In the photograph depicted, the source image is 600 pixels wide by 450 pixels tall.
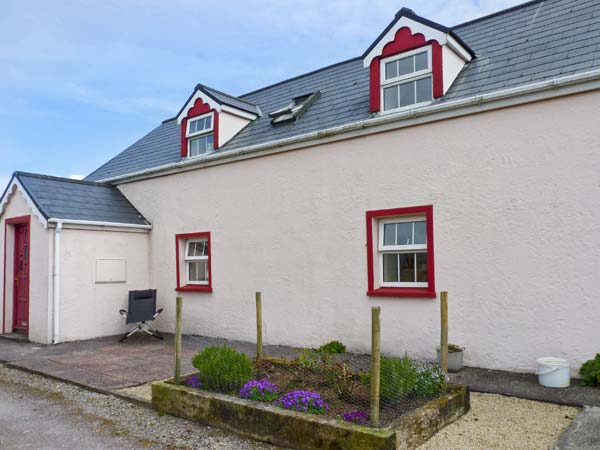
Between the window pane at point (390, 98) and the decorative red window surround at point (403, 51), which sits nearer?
the decorative red window surround at point (403, 51)

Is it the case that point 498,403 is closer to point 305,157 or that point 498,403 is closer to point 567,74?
point 567,74

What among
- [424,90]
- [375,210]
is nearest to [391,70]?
[424,90]

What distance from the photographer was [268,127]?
11.1 metres

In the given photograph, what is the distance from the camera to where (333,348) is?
8406 millimetres

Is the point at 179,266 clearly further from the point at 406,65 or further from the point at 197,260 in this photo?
the point at 406,65

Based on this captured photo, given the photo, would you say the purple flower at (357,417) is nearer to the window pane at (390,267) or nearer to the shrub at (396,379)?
the shrub at (396,379)

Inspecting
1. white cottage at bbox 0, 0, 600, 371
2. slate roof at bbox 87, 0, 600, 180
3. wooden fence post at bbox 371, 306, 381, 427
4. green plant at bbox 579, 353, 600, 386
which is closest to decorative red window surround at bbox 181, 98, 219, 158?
white cottage at bbox 0, 0, 600, 371

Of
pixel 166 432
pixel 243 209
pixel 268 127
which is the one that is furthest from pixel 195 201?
pixel 166 432

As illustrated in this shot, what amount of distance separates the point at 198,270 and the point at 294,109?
435 cm

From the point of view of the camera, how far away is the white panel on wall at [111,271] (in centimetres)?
1100

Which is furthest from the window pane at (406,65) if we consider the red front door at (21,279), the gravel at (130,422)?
the red front door at (21,279)

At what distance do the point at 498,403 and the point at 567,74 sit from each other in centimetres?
455

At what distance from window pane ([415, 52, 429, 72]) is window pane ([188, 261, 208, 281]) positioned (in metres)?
6.23

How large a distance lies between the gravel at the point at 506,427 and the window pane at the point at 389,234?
3.15 meters
